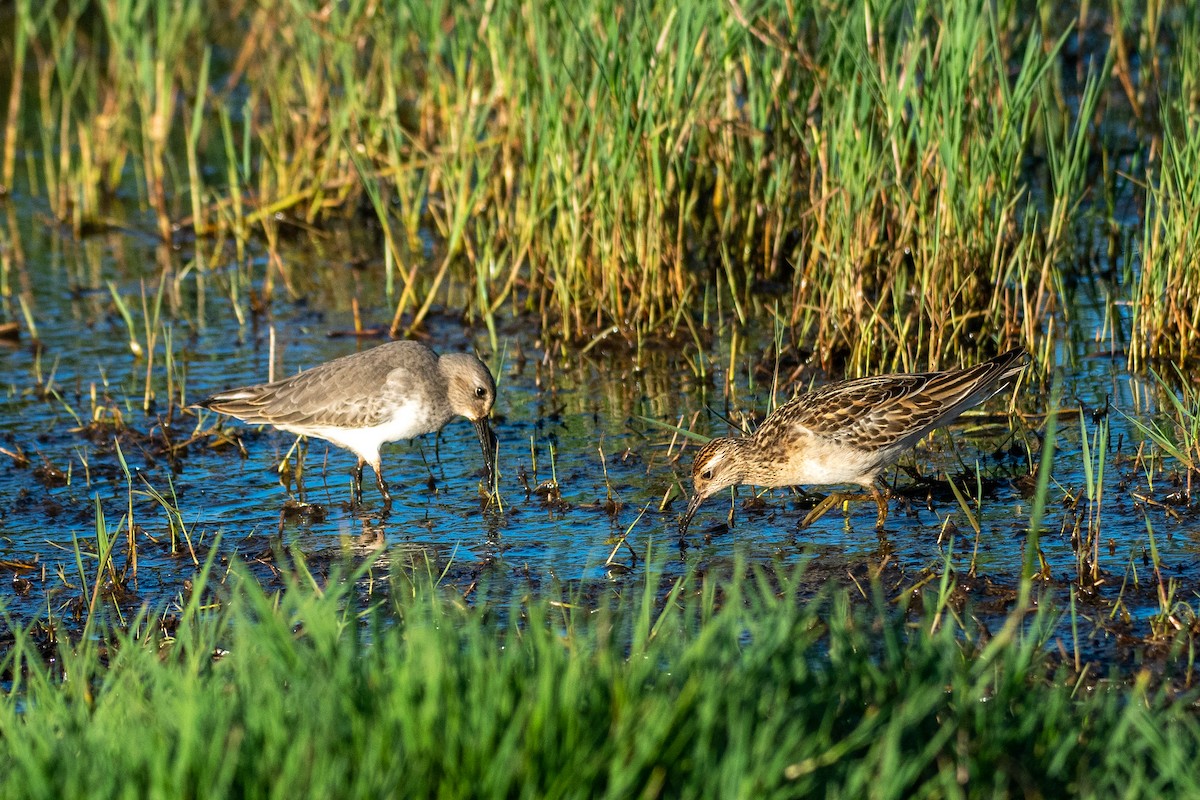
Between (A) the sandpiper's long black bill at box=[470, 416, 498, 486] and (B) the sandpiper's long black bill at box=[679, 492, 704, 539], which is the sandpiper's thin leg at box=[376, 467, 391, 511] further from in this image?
(B) the sandpiper's long black bill at box=[679, 492, 704, 539]

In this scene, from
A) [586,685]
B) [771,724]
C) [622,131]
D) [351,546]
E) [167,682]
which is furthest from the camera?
[622,131]

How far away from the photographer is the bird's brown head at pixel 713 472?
7.14 meters

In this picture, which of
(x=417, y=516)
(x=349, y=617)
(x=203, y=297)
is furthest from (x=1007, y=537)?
(x=203, y=297)

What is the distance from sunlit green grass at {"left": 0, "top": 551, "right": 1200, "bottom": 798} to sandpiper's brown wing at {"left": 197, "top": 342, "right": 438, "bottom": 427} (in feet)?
10.9

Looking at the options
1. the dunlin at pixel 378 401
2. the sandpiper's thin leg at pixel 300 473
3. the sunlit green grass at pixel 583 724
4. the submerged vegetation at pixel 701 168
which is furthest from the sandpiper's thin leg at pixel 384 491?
the sunlit green grass at pixel 583 724

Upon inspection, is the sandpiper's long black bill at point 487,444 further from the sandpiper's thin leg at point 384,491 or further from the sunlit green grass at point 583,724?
the sunlit green grass at point 583,724

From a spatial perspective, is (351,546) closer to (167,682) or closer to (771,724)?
(167,682)

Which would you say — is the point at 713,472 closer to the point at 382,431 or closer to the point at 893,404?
the point at 893,404

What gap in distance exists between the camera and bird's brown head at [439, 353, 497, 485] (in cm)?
810

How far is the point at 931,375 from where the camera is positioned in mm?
7359

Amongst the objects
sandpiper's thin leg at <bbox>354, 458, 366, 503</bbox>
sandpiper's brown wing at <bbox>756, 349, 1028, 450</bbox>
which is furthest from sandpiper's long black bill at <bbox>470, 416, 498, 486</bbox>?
sandpiper's brown wing at <bbox>756, 349, 1028, 450</bbox>

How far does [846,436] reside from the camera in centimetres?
704

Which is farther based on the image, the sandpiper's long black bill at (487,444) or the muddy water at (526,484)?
the sandpiper's long black bill at (487,444)

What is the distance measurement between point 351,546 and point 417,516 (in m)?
0.52
